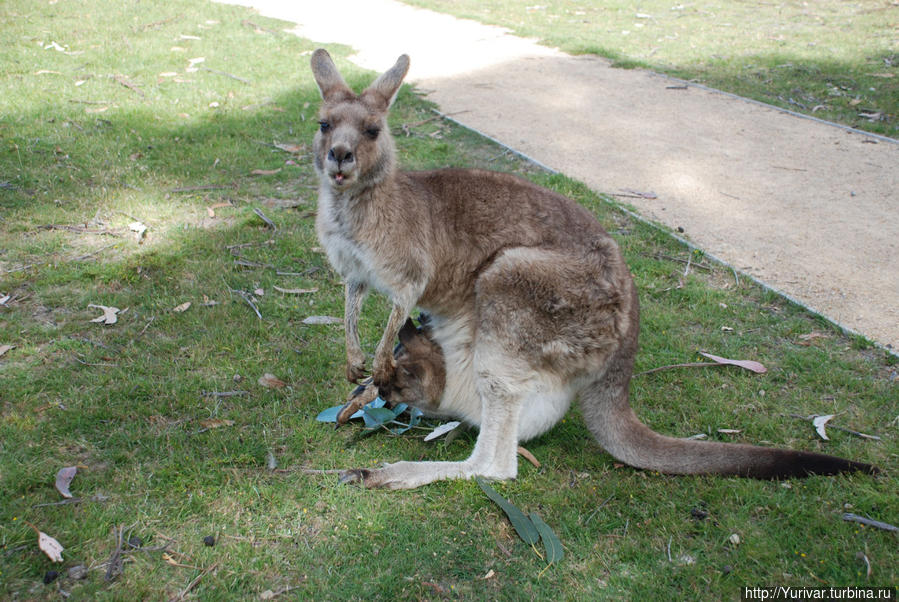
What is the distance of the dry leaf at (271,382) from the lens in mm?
3488

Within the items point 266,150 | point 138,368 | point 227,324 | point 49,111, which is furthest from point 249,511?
point 49,111

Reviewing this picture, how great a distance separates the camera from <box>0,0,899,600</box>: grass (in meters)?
2.47

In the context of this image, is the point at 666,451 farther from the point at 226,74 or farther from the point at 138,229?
the point at 226,74

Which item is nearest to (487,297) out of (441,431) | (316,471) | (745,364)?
(441,431)

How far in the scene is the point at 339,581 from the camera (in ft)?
7.95

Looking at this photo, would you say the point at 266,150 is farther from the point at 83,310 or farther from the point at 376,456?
the point at 376,456

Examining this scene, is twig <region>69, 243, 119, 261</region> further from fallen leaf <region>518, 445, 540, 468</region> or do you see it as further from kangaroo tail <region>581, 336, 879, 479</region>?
kangaroo tail <region>581, 336, 879, 479</region>

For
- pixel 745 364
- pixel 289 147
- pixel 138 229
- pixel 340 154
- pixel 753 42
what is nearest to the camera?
pixel 340 154

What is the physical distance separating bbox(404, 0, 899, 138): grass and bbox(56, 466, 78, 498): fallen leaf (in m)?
6.87

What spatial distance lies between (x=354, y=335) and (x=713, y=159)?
4054 millimetres

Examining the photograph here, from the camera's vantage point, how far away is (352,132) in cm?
301

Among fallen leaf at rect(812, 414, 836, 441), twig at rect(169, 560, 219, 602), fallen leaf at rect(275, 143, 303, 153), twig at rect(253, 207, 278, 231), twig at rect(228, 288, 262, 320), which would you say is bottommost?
twig at rect(169, 560, 219, 602)

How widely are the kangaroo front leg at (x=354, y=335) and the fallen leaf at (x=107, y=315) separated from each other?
143 cm

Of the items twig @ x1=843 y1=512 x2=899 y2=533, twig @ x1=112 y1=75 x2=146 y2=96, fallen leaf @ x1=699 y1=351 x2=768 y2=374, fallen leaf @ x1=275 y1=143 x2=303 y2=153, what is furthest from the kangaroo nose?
twig @ x1=112 y1=75 x2=146 y2=96
